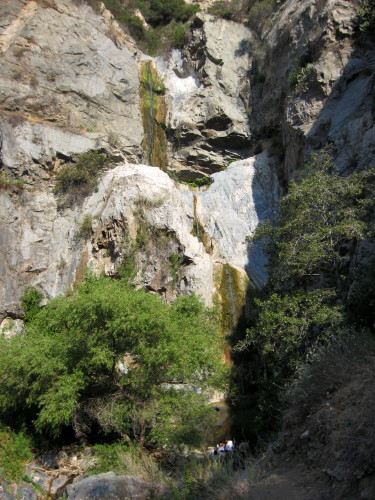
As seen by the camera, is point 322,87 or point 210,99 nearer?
point 322,87

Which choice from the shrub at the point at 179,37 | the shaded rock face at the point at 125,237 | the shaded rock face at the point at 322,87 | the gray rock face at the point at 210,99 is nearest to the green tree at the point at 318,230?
the shaded rock face at the point at 322,87

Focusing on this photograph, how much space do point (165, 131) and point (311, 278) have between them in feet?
66.2

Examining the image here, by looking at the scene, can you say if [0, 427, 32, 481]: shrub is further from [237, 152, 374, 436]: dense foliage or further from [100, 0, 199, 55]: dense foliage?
[100, 0, 199, 55]: dense foliage

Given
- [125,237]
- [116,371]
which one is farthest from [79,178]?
[116,371]

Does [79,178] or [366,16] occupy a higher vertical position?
[366,16]

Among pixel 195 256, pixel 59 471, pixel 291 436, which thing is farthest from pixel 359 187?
pixel 59 471

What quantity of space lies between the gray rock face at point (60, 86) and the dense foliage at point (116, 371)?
14154 millimetres

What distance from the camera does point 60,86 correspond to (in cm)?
2686

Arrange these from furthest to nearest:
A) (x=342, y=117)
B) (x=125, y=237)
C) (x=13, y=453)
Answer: (x=125, y=237) < (x=342, y=117) < (x=13, y=453)

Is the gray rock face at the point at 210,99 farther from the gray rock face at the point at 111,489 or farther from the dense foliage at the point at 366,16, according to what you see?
the gray rock face at the point at 111,489

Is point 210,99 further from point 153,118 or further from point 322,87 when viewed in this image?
point 322,87

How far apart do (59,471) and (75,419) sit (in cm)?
168

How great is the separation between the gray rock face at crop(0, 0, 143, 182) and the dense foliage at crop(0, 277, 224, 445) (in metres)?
14.2

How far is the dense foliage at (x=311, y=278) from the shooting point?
35.7 ft
